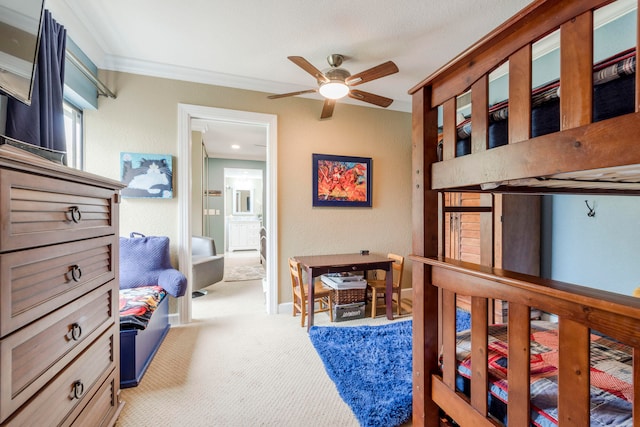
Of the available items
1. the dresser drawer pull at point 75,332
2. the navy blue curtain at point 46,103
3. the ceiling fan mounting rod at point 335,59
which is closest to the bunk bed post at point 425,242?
the dresser drawer pull at point 75,332

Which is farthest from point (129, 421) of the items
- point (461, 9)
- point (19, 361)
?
point (461, 9)

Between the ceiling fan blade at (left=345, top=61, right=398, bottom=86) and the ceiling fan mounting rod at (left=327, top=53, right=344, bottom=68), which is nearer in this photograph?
the ceiling fan blade at (left=345, top=61, right=398, bottom=86)

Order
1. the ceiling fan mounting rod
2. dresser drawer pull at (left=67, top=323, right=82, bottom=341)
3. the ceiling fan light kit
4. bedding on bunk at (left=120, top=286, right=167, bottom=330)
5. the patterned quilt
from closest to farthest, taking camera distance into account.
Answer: the patterned quilt
dresser drawer pull at (left=67, top=323, right=82, bottom=341)
bedding on bunk at (left=120, top=286, right=167, bottom=330)
the ceiling fan light kit
the ceiling fan mounting rod

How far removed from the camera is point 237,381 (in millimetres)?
1729

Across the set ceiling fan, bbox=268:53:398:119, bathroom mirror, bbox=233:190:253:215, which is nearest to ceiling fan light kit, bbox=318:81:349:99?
ceiling fan, bbox=268:53:398:119

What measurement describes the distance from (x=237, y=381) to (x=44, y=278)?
126 centimetres

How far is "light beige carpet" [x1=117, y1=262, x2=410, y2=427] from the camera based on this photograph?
142cm

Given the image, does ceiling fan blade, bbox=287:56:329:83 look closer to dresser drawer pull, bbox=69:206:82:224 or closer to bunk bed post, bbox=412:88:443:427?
bunk bed post, bbox=412:88:443:427

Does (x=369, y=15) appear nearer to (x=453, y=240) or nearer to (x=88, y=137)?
(x=453, y=240)

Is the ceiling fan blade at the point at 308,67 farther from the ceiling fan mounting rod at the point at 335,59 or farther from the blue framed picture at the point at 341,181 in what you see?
the blue framed picture at the point at 341,181

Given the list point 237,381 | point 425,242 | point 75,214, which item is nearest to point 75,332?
point 75,214

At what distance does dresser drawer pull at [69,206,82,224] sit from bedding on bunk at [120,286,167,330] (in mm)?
913

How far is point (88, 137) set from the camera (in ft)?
7.95

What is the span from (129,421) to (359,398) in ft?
3.98
